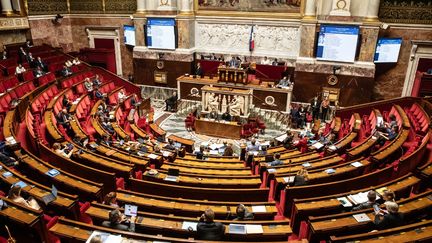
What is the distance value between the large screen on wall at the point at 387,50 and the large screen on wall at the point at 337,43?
1064 mm

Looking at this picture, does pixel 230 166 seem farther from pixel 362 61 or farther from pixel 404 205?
pixel 362 61

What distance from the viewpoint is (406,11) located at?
1351cm

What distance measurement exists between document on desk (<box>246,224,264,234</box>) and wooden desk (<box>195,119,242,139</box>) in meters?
7.57

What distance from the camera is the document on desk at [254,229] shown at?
16.2 feet

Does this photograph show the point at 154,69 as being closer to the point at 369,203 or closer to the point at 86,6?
the point at 86,6

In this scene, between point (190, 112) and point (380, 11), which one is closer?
point (380, 11)

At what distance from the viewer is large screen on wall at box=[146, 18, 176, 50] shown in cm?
1650

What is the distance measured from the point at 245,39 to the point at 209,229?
520 inches

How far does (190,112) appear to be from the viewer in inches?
603

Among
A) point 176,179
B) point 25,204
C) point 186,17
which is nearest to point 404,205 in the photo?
point 176,179

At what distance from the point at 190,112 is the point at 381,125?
336 inches

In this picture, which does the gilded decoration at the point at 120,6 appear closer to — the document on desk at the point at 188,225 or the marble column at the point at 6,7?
the marble column at the point at 6,7

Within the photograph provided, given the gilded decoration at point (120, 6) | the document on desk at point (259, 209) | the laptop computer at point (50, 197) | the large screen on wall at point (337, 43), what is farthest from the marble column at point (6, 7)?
the document on desk at point (259, 209)

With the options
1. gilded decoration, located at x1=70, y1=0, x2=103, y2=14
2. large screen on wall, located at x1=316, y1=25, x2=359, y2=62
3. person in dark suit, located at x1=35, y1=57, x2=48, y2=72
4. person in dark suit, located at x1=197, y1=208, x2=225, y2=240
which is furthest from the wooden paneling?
person in dark suit, located at x1=197, y1=208, x2=225, y2=240
